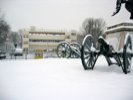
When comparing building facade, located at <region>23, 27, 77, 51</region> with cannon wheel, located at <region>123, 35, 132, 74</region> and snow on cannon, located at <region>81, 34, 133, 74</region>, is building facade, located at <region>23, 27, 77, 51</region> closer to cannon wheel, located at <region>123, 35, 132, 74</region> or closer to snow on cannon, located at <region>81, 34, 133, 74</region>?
snow on cannon, located at <region>81, 34, 133, 74</region>

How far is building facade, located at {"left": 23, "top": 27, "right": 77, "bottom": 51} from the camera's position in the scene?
4012 centimetres

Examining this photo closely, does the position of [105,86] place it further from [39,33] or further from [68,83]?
[39,33]

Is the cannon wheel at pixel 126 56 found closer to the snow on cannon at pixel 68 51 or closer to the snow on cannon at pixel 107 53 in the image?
the snow on cannon at pixel 107 53

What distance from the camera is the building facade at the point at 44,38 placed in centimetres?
4012

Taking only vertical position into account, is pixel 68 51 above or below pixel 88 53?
below

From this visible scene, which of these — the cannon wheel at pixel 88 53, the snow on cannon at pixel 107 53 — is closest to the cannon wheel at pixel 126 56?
the snow on cannon at pixel 107 53

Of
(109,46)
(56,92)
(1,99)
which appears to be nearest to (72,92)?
(56,92)

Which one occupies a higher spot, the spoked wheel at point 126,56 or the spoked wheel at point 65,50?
the spoked wheel at point 126,56

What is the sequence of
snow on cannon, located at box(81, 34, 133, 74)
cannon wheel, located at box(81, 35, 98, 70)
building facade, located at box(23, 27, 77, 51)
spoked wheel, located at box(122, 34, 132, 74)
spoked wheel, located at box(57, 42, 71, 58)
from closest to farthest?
spoked wheel, located at box(122, 34, 132, 74), snow on cannon, located at box(81, 34, 133, 74), cannon wheel, located at box(81, 35, 98, 70), spoked wheel, located at box(57, 42, 71, 58), building facade, located at box(23, 27, 77, 51)

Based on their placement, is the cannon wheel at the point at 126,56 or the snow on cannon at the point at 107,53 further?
the snow on cannon at the point at 107,53

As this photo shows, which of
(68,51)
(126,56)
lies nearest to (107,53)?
(126,56)

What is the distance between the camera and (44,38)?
136ft

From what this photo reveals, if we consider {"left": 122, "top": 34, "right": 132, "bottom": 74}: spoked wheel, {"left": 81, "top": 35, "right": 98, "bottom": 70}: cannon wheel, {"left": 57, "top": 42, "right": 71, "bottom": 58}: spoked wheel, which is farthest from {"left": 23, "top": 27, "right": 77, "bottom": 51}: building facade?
{"left": 122, "top": 34, "right": 132, "bottom": 74}: spoked wheel

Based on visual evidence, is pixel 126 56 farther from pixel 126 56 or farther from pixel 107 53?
pixel 107 53
